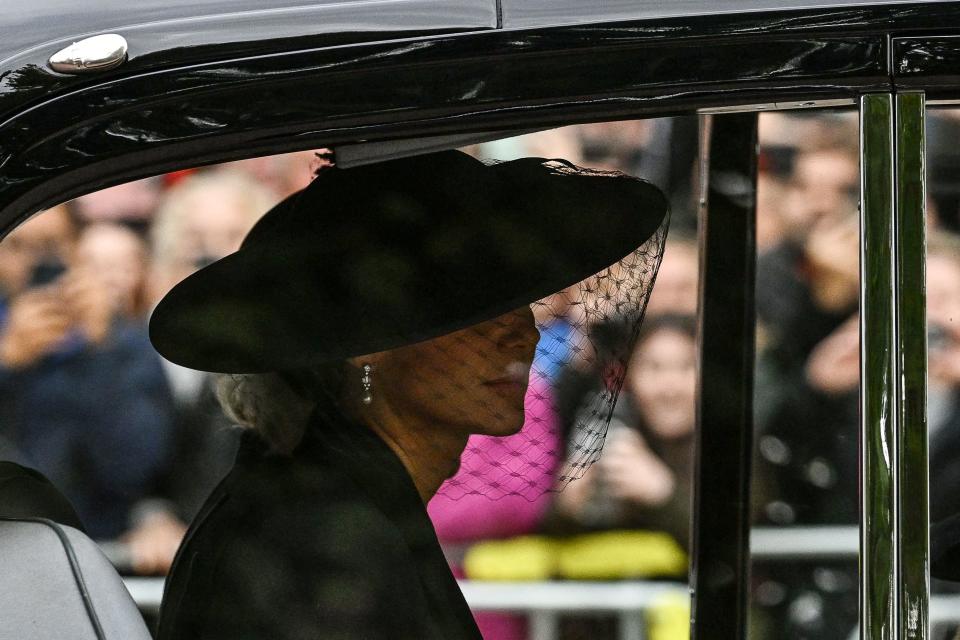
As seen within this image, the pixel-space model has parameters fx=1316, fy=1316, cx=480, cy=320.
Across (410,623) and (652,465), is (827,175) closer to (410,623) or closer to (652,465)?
(652,465)

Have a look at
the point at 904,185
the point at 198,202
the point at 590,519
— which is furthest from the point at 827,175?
the point at 198,202

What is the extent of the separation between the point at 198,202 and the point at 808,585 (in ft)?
2.72

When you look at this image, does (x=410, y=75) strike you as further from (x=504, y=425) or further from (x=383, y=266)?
(x=504, y=425)

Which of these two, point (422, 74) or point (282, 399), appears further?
point (282, 399)

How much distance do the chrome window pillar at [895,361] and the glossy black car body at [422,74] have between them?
2.0 inches

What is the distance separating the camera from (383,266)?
137cm

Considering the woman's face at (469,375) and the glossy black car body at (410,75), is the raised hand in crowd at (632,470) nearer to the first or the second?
the woman's face at (469,375)

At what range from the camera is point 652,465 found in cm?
147

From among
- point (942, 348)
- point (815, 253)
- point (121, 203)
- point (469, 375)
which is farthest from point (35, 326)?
point (942, 348)

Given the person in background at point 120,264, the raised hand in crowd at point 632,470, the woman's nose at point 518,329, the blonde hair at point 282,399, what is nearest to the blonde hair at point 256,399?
the blonde hair at point 282,399

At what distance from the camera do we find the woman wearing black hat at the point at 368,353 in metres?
1.35

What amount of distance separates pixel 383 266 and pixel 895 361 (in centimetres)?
52

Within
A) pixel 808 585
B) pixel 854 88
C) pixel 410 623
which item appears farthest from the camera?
pixel 808 585

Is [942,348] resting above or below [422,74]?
below
